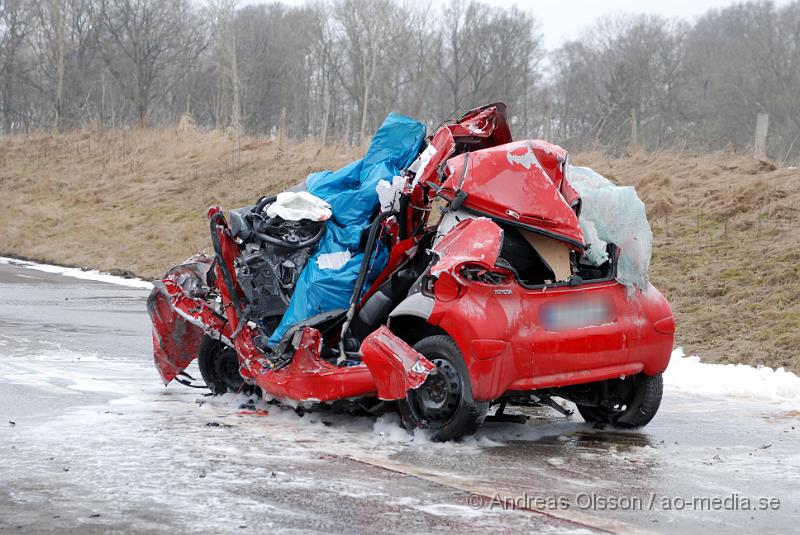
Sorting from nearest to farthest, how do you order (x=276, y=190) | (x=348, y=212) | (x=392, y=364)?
(x=392, y=364)
(x=348, y=212)
(x=276, y=190)

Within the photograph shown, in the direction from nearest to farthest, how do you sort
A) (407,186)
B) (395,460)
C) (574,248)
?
1. (395,460)
2. (574,248)
3. (407,186)

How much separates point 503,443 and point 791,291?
615 centimetres

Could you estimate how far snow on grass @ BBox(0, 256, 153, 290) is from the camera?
1895cm

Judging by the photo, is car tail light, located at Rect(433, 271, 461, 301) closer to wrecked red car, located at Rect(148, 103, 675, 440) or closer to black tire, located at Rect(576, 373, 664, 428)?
wrecked red car, located at Rect(148, 103, 675, 440)

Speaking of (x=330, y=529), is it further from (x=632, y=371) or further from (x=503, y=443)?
(x=632, y=371)

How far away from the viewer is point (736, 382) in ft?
28.3

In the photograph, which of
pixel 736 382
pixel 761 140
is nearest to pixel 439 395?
pixel 736 382

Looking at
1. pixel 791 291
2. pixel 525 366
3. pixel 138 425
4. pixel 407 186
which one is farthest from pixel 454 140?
pixel 791 291

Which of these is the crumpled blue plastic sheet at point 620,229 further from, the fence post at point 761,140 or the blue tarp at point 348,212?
the fence post at point 761,140

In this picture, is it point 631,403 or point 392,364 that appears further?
point 631,403

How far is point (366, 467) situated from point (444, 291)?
44.4 inches

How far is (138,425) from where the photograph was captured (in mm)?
6684

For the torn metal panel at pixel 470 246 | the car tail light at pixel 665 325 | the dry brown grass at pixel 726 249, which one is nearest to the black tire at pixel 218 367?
the torn metal panel at pixel 470 246

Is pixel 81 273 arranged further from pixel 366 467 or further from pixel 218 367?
pixel 366 467
